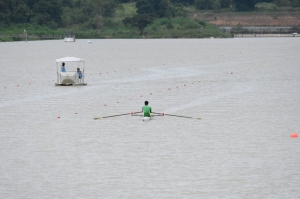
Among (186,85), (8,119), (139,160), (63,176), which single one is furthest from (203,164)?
(186,85)

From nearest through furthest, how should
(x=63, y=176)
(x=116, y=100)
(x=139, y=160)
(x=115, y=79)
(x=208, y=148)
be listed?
(x=63, y=176) → (x=139, y=160) → (x=208, y=148) → (x=116, y=100) → (x=115, y=79)

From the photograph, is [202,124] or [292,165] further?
[202,124]

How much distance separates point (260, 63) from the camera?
96500mm

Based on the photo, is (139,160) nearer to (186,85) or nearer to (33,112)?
(33,112)

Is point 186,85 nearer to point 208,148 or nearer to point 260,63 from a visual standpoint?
point 208,148

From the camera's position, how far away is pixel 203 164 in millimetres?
29703

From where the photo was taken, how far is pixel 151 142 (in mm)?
34500

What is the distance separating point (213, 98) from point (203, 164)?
22.3 meters

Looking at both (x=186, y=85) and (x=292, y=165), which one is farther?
(x=186, y=85)

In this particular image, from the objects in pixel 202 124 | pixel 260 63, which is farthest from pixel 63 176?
pixel 260 63

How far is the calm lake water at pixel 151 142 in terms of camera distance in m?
26.5

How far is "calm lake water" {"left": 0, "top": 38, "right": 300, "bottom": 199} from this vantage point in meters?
26.5

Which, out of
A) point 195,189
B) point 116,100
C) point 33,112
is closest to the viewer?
point 195,189

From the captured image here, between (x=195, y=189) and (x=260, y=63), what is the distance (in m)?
71.9
